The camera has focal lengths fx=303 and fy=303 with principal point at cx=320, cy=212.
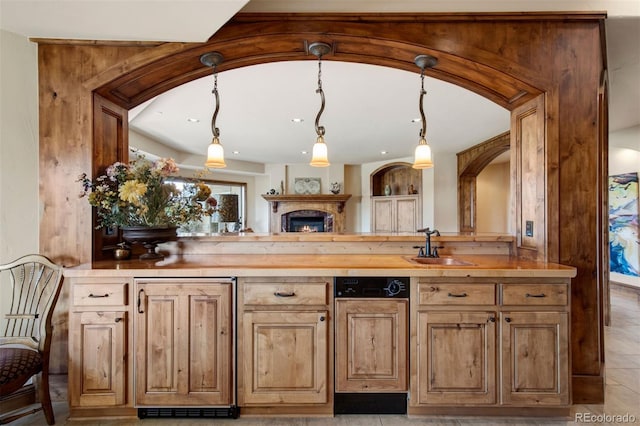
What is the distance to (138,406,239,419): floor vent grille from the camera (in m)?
1.86

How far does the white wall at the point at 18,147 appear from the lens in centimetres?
202

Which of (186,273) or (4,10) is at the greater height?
(4,10)

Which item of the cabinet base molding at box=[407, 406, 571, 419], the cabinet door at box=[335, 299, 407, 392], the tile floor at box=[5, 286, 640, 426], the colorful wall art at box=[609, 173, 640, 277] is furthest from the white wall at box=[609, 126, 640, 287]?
the cabinet door at box=[335, 299, 407, 392]

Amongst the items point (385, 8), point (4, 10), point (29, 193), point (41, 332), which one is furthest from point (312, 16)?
point (41, 332)

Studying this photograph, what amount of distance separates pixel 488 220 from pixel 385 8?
6.82 m

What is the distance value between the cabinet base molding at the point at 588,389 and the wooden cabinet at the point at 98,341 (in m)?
2.92

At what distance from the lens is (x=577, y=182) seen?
2.10 m

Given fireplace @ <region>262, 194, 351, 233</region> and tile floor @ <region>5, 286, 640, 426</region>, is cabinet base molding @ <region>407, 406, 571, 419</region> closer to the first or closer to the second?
tile floor @ <region>5, 286, 640, 426</region>

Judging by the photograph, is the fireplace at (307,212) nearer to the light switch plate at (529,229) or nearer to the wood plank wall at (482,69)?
the light switch plate at (529,229)

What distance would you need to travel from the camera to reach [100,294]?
1.83m

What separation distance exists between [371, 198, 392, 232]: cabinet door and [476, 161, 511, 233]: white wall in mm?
2236

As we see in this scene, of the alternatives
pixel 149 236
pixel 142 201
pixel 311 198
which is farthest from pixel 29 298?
pixel 311 198

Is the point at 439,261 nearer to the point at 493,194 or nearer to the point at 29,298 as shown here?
the point at 29,298

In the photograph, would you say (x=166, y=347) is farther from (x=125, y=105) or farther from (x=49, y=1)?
(x=49, y=1)
